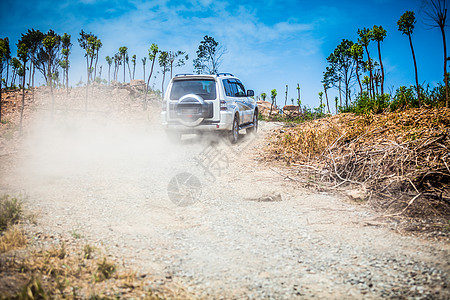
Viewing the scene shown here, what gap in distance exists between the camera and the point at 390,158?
586 centimetres

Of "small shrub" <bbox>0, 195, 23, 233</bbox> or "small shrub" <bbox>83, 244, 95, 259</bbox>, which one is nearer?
"small shrub" <bbox>83, 244, 95, 259</bbox>

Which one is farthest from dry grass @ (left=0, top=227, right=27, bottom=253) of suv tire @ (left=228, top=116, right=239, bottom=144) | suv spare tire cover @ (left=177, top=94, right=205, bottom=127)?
suv tire @ (left=228, top=116, right=239, bottom=144)

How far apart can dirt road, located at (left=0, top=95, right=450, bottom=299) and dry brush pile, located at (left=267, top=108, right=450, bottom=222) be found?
0.70m

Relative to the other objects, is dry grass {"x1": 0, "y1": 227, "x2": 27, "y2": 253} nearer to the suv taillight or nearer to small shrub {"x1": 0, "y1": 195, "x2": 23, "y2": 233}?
small shrub {"x1": 0, "y1": 195, "x2": 23, "y2": 233}

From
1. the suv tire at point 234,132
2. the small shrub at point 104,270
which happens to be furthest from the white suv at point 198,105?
the small shrub at point 104,270

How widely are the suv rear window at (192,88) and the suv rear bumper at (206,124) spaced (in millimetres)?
715

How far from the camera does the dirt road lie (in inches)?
111

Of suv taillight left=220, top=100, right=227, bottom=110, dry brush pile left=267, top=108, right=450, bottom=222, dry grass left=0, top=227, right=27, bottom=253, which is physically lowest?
dry grass left=0, top=227, right=27, bottom=253

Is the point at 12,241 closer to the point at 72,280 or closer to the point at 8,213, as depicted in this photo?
the point at 8,213

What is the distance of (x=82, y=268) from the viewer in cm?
296

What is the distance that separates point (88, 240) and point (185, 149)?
602 cm

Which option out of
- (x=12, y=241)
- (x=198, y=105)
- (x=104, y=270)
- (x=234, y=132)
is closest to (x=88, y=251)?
(x=104, y=270)

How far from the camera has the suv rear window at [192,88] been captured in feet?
30.8

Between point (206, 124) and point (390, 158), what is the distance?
5.23 m
